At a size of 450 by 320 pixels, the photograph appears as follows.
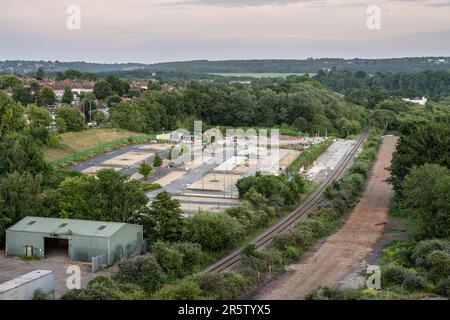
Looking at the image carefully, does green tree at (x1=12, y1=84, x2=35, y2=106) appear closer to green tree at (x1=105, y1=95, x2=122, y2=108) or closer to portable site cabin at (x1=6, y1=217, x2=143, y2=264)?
green tree at (x1=105, y1=95, x2=122, y2=108)

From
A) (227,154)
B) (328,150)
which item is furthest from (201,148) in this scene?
(328,150)

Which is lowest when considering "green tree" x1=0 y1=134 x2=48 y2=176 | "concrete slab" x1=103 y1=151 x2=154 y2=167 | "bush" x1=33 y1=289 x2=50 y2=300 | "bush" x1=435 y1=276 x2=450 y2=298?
"bush" x1=435 y1=276 x2=450 y2=298

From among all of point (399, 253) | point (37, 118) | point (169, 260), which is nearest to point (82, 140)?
point (37, 118)

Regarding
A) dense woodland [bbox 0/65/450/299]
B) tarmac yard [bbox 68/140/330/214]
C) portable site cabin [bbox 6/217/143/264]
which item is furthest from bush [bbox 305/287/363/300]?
tarmac yard [bbox 68/140/330/214]

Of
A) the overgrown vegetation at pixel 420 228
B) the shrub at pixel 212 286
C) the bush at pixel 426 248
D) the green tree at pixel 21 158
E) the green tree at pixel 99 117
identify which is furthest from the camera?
the green tree at pixel 99 117

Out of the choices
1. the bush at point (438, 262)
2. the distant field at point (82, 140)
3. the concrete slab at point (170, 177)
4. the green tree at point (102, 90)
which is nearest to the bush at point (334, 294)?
the bush at point (438, 262)

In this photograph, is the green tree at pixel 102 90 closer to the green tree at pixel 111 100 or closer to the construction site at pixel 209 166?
the green tree at pixel 111 100
